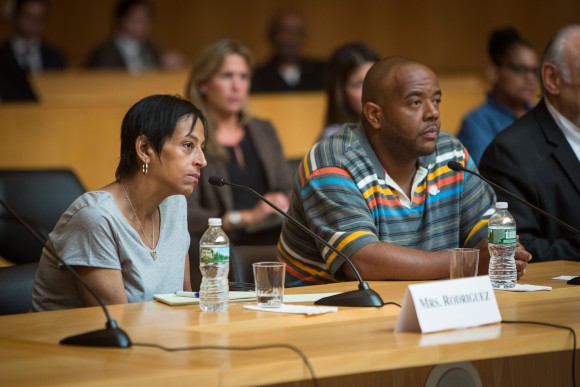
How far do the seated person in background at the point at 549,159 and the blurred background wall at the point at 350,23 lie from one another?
6427 mm

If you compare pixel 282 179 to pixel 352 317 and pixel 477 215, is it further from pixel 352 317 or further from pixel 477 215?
pixel 352 317

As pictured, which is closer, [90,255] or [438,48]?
[90,255]

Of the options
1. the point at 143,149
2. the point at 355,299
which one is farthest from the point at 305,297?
the point at 143,149

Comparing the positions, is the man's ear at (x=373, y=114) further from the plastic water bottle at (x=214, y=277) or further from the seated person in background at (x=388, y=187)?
the plastic water bottle at (x=214, y=277)

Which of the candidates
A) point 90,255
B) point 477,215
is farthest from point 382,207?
point 90,255

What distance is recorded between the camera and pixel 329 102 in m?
5.27

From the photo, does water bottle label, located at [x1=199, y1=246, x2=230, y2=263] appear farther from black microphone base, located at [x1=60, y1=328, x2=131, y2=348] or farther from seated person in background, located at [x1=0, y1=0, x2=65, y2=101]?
seated person in background, located at [x1=0, y1=0, x2=65, y2=101]

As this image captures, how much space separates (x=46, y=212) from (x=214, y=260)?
7.61 ft

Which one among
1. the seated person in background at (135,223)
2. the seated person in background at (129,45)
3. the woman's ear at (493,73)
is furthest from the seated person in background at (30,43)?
the seated person in background at (135,223)

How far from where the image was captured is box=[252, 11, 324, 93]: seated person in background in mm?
7617

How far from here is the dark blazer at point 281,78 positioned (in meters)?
7.58

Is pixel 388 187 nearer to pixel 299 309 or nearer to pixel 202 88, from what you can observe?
pixel 299 309

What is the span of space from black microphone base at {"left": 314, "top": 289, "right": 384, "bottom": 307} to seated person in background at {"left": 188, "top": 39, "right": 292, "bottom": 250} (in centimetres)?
228

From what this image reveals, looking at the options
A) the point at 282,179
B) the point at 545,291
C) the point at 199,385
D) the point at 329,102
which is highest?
the point at 329,102
